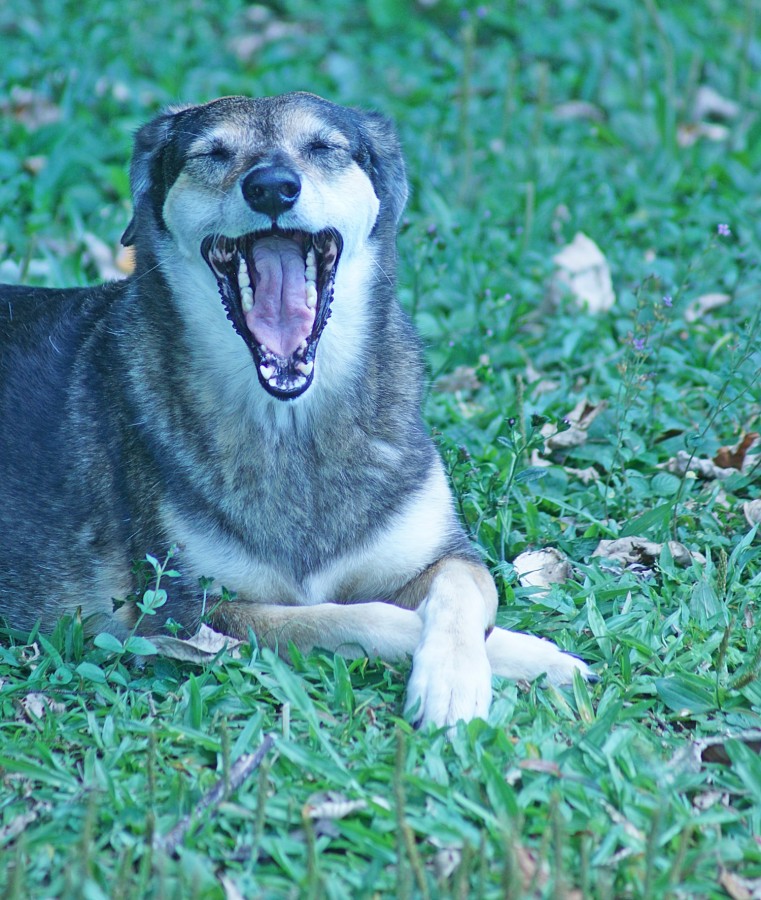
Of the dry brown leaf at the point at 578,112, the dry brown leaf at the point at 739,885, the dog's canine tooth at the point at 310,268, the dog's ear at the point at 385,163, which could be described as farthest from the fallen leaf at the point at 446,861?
the dry brown leaf at the point at 578,112

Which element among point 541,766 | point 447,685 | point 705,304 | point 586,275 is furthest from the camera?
point 586,275

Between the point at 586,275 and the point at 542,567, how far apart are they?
2142mm

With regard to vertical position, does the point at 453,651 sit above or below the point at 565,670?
above

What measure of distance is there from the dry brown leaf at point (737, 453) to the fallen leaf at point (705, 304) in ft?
3.55

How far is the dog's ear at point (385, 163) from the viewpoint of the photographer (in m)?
3.94

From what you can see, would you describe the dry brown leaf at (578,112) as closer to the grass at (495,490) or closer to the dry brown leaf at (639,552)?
the grass at (495,490)

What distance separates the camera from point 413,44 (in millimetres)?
8031

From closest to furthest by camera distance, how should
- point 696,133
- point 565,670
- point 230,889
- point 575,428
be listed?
point 230,889, point 565,670, point 575,428, point 696,133

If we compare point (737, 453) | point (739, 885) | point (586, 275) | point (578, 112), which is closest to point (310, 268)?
point (737, 453)

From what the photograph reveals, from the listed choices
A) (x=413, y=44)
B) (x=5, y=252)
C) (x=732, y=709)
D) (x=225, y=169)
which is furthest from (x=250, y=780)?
(x=413, y=44)

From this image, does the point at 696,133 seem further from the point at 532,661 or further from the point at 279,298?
the point at 532,661

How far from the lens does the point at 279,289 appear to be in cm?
362

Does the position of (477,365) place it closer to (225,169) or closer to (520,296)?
(520,296)

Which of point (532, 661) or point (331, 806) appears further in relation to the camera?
point (532, 661)
